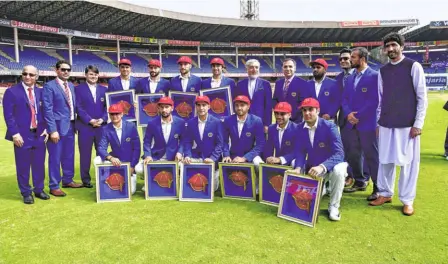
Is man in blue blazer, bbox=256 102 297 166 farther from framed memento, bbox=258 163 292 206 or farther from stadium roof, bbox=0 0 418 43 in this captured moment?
stadium roof, bbox=0 0 418 43

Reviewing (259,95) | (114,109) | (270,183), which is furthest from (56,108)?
(270,183)

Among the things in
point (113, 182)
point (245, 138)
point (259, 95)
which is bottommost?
point (113, 182)

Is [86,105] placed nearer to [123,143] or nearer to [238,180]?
[123,143]

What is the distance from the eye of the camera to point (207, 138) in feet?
17.0

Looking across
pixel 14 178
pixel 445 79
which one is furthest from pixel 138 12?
pixel 445 79

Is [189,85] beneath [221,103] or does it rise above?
above

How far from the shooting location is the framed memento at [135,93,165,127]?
5.71m

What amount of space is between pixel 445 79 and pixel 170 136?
5588cm

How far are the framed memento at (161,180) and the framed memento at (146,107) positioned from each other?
4.10ft

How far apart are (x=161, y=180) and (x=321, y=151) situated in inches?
96.7

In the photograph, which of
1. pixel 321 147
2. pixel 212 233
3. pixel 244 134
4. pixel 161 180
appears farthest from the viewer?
pixel 244 134

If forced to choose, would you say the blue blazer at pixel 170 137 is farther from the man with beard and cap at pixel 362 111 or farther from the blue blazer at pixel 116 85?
the man with beard and cap at pixel 362 111

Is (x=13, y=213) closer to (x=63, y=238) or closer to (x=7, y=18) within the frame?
(x=63, y=238)

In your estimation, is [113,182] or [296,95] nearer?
[113,182]
